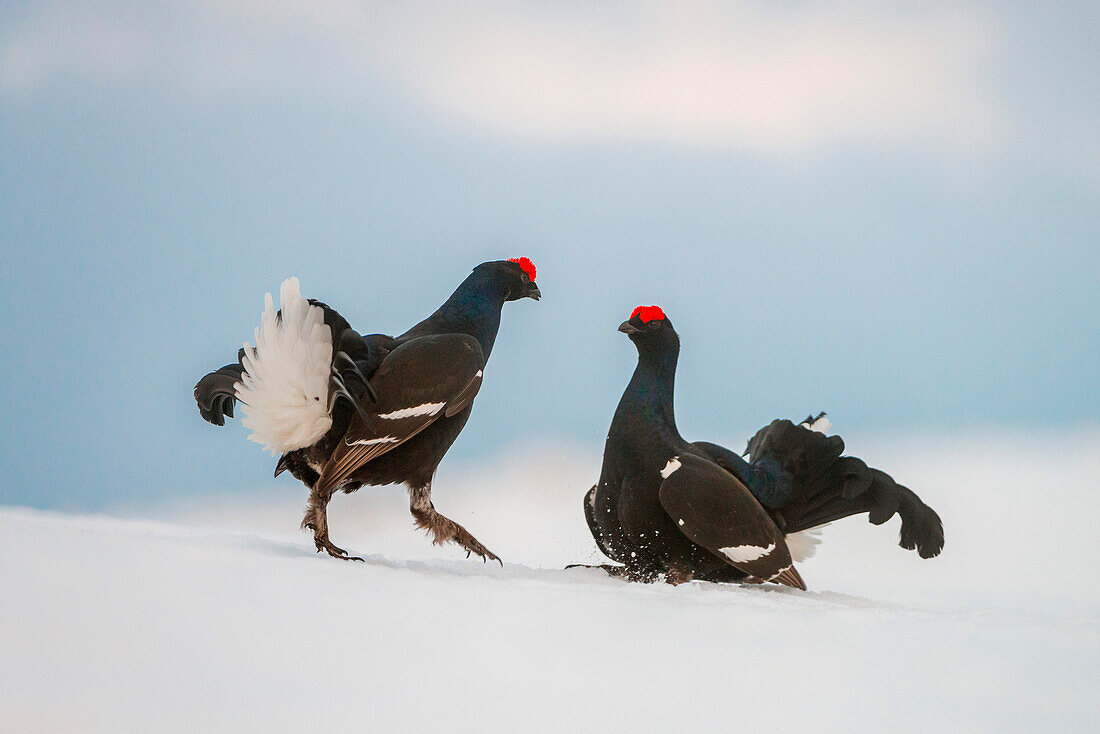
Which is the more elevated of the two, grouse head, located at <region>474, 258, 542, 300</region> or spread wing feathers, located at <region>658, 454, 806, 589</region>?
grouse head, located at <region>474, 258, 542, 300</region>

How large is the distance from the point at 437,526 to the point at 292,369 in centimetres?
71

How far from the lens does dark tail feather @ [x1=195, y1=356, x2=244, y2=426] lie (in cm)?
297

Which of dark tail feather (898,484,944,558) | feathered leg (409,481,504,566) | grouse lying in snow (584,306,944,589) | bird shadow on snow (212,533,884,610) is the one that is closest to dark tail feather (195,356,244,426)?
bird shadow on snow (212,533,884,610)

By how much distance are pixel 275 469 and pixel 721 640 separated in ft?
4.74

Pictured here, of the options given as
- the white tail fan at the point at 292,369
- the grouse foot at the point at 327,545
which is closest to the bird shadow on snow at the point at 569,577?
the grouse foot at the point at 327,545

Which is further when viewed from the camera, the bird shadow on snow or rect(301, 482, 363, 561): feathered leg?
rect(301, 482, 363, 561): feathered leg

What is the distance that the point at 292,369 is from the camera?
8.86 ft

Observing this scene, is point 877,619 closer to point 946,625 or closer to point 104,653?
point 946,625

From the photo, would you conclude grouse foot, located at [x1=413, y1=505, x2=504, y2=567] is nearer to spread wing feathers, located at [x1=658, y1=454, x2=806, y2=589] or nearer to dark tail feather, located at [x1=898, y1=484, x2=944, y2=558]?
spread wing feathers, located at [x1=658, y1=454, x2=806, y2=589]

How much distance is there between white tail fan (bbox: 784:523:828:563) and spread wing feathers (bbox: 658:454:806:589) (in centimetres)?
49

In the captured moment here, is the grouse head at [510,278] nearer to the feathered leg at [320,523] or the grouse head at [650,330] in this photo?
the grouse head at [650,330]

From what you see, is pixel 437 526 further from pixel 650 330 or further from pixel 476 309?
pixel 650 330

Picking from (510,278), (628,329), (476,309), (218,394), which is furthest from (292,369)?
(628,329)

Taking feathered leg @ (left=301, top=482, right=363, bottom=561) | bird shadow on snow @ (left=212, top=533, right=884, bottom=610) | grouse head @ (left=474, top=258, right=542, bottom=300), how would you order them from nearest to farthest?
bird shadow on snow @ (left=212, top=533, right=884, bottom=610) → feathered leg @ (left=301, top=482, right=363, bottom=561) → grouse head @ (left=474, top=258, right=542, bottom=300)
